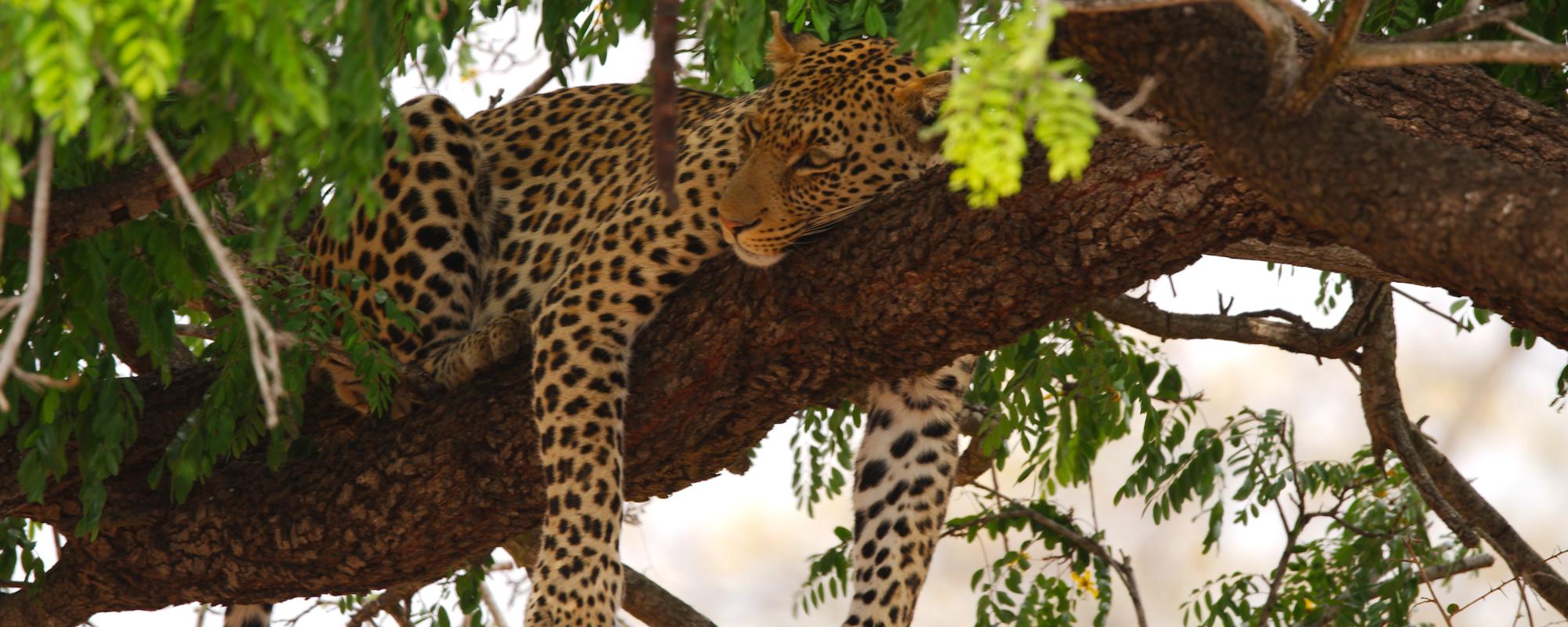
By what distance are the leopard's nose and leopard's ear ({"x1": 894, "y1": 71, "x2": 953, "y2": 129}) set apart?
0.60 m

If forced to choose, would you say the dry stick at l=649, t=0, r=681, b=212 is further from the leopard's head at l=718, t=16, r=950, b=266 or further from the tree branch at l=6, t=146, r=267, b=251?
the leopard's head at l=718, t=16, r=950, b=266

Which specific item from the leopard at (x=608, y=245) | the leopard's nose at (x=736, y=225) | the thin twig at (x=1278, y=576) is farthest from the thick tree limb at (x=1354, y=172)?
the thin twig at (x=1278, y=576)

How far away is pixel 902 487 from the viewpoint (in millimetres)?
5320

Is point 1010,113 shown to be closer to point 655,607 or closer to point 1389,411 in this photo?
point 1389,411

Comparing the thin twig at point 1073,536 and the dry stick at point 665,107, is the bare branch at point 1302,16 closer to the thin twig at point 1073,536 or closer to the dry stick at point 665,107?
the dry stick at point 665,107

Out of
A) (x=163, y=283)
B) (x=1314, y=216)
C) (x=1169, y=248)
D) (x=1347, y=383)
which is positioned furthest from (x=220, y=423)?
(x=1347, y=383)

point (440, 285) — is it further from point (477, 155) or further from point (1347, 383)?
point (1347, 383)

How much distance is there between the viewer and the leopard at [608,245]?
466 cm

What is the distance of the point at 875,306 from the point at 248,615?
9.03 ft

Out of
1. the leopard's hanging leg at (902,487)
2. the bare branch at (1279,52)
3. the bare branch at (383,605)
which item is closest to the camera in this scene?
the bare branch at (1279,52)

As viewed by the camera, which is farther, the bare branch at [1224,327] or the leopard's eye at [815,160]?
the bare branch at [1224,327]

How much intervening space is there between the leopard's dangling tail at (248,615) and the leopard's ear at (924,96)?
273 cm

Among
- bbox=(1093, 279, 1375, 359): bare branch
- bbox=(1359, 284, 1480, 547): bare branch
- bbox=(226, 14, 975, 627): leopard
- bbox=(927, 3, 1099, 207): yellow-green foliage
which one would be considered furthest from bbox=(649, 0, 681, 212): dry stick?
bbox=(1359, 284, 1480, 547): bare branch

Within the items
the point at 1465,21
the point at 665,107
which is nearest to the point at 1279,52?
the point at 1465,21
